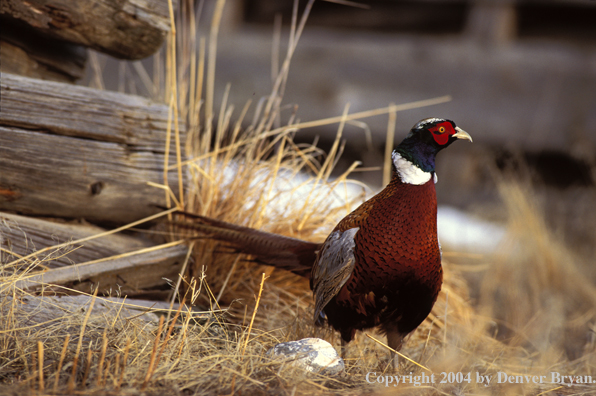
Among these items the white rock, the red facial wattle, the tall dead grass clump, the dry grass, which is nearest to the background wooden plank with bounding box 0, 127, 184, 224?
the dry grass

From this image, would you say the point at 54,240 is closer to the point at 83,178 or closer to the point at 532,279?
the point at 83,178

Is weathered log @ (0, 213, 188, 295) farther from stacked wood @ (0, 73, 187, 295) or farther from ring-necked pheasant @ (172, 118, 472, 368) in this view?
ring-necked pheasant @ (172, 118, 472, 368)

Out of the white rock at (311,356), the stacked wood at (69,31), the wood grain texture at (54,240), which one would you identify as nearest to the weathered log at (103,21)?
the stacked wood at (69,31)

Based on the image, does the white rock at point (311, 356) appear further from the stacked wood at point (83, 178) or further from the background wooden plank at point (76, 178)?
the background wooden plank at point (76, 178)

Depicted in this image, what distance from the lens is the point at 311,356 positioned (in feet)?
4.95

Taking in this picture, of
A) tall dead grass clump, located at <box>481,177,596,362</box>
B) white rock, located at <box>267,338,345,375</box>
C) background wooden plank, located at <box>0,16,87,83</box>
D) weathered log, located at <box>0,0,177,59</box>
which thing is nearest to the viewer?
white rock, located at <box>267,338,345,375</box>

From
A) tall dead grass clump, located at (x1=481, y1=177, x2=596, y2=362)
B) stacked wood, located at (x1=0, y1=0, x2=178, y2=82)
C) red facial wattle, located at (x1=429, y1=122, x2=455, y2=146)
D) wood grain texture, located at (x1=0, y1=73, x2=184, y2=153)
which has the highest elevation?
stacked wood, located at (x1=0, y1=0, x2=178, y2=82)

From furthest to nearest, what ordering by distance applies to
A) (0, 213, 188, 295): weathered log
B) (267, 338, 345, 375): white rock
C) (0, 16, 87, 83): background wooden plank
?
(0, 16, 87, 83): background wooden plank, (0, 213, 188, 295): weathered log, (267, 338, 345, 375): white rock

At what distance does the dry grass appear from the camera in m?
1.36

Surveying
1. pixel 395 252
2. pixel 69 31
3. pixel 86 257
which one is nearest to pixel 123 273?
pixel 86 257

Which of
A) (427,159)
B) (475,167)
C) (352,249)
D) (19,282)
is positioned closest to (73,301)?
(19,282)

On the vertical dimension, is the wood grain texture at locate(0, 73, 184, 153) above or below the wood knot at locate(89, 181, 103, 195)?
above

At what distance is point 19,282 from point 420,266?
136 cm

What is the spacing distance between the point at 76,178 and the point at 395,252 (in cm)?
129
